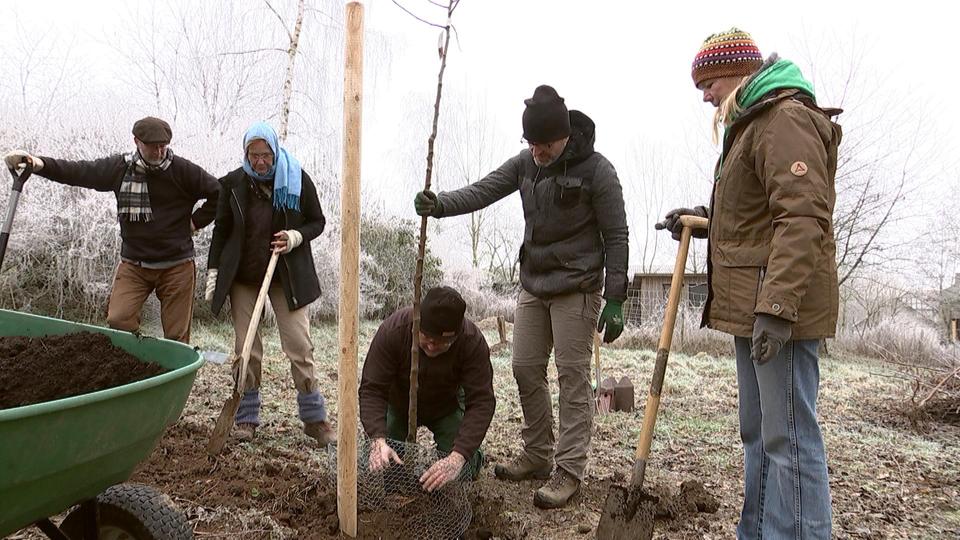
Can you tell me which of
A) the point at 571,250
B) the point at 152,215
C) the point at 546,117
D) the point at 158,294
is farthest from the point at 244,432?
the point at 546,117

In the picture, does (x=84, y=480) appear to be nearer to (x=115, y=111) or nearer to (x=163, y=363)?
(x=163, y=363)

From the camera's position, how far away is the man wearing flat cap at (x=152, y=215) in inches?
134

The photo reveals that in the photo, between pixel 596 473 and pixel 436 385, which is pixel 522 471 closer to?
pixel 596 473

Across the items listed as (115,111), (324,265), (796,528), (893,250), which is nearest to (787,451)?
(796,528)

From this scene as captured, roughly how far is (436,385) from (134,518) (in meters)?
1.38

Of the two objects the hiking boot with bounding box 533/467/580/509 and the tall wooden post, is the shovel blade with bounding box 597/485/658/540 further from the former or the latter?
the tall wooden post

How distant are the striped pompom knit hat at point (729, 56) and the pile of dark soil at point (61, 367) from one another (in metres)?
2.08

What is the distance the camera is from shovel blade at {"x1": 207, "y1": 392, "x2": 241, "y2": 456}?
9.95ft

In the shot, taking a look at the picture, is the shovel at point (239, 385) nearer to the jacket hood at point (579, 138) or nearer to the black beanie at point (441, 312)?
the black beanie at point (441, 312)

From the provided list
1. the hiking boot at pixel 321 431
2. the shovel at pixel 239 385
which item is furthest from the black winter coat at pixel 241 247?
the hiking boot at pixel 321 431

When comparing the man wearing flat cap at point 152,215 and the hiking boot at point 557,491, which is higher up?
the man wearing flat cap at point 152,215

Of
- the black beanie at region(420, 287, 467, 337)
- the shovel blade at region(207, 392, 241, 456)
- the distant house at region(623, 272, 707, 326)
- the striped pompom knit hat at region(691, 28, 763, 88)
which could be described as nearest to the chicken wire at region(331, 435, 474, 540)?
the black beanie at region(420, 287, 467, 337)

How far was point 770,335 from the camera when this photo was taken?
1.80 meters

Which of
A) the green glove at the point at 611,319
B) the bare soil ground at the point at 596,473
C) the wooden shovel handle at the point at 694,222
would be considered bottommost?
the bare soil ground at the point at 596,473
